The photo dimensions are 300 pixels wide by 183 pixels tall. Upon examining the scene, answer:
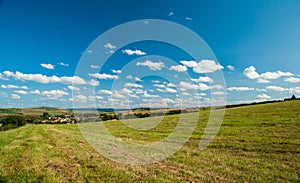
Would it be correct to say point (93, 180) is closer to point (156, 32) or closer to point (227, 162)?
point (227, 162)

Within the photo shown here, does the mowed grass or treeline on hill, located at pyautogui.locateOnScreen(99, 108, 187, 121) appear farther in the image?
treeline on hill, located at pyautogui.locateOnScreen(99, 108, 187, 121)

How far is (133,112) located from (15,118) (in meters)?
35.5

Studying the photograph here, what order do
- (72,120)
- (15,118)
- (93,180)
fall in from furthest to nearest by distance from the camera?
(72,120) < (15,118) < (93,180)

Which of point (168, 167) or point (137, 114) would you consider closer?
point (168, 167)

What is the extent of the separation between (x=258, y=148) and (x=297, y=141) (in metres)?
3.26

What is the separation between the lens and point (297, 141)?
50.6 feet

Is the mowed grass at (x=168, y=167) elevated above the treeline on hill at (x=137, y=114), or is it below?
below

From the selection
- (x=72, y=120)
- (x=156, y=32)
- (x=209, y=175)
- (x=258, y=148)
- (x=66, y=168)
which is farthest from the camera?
(x=72, y=120)

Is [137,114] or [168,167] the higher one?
[137,114]

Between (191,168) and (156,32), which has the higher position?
(156,32)

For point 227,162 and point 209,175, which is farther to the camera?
point 227,162

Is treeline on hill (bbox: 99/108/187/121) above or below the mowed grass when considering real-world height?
above

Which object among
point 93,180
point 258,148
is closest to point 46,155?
point 93,180

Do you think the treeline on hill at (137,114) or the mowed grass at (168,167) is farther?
the treeline on hill at (137,114)
